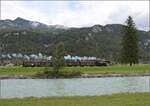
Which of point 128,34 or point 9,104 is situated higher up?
point 128,34

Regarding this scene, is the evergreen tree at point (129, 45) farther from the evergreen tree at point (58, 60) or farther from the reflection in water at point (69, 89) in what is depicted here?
the reflection in water at point (69, 89)

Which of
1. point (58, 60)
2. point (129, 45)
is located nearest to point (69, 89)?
point (58, 60)

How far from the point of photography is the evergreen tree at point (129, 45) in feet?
358

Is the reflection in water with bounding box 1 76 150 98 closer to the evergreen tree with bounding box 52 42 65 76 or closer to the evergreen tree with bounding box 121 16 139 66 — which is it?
the evergreen tree with bounding box 52 42 65 76

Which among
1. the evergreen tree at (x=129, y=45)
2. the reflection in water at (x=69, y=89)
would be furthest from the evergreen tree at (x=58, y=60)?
the evergreen tree at (x=129, y=45)

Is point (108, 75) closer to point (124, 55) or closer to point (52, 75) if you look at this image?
point (52, 75)

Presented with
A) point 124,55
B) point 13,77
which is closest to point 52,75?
point 13,77

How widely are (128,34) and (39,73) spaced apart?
39.5m

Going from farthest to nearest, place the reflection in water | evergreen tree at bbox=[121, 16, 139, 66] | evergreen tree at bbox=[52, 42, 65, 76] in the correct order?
1. evergreen tree at bbox=[121, 16, 139, 66]
2. evergreen tree at bbox=[52, 42, 65, 76]
3. the reflection in water

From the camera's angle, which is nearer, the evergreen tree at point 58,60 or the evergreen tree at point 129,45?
Result: the evergreen tree at point 58,60

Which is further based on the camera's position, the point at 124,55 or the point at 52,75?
the point at 124,55

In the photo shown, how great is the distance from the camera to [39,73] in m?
84.6

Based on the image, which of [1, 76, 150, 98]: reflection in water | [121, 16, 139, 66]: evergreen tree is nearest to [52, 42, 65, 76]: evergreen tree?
[1, 76, 150, 98]: reflection in water

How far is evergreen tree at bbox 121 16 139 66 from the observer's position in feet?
358
